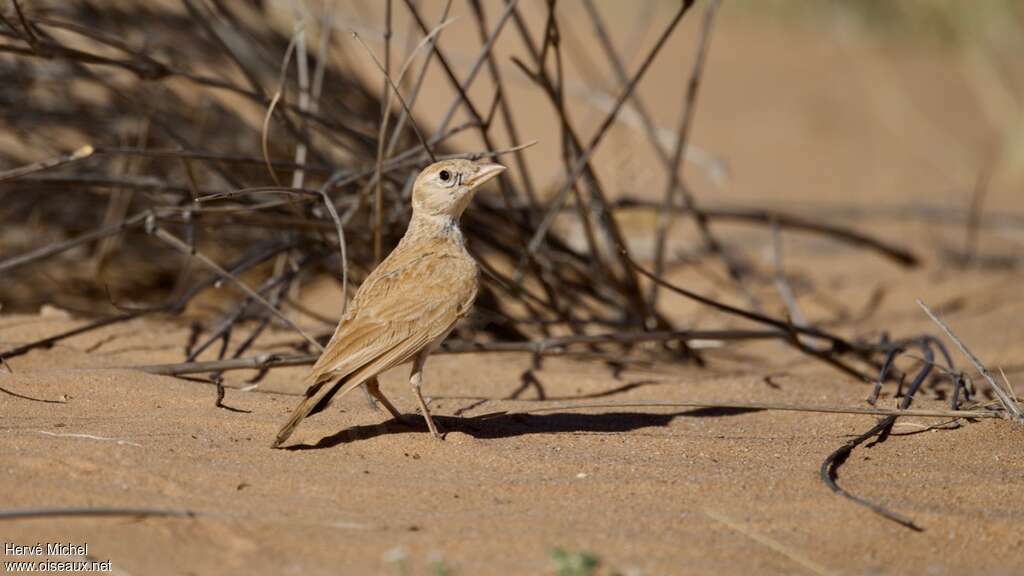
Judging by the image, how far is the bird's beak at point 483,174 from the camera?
4.45m

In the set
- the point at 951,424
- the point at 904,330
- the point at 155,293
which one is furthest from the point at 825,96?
the point at 951,424

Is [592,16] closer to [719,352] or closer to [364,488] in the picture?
[719,352]

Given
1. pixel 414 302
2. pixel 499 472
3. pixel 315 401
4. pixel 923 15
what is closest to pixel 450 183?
pixel 414 302

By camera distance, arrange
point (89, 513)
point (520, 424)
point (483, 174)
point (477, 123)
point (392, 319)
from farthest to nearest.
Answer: point (477, 123) < point (483, 174) < point (520, 424) < point (392, 319) < point (89, 513)

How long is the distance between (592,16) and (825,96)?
11.0 metres

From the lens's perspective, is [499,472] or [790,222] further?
[790,222]

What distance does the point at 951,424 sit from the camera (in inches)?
169

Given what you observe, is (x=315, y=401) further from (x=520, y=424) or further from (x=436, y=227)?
(x=436, y=227)

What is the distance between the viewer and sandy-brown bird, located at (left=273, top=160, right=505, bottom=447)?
12.4 feet

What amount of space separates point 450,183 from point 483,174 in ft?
0.44

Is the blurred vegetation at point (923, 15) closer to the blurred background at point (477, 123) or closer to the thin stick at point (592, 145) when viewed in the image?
the blurred background at point (477, 123)

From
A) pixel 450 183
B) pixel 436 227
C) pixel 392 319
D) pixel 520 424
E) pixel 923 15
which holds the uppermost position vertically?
pixel 450 183

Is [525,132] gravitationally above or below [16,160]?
below

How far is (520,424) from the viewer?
4301 mm
